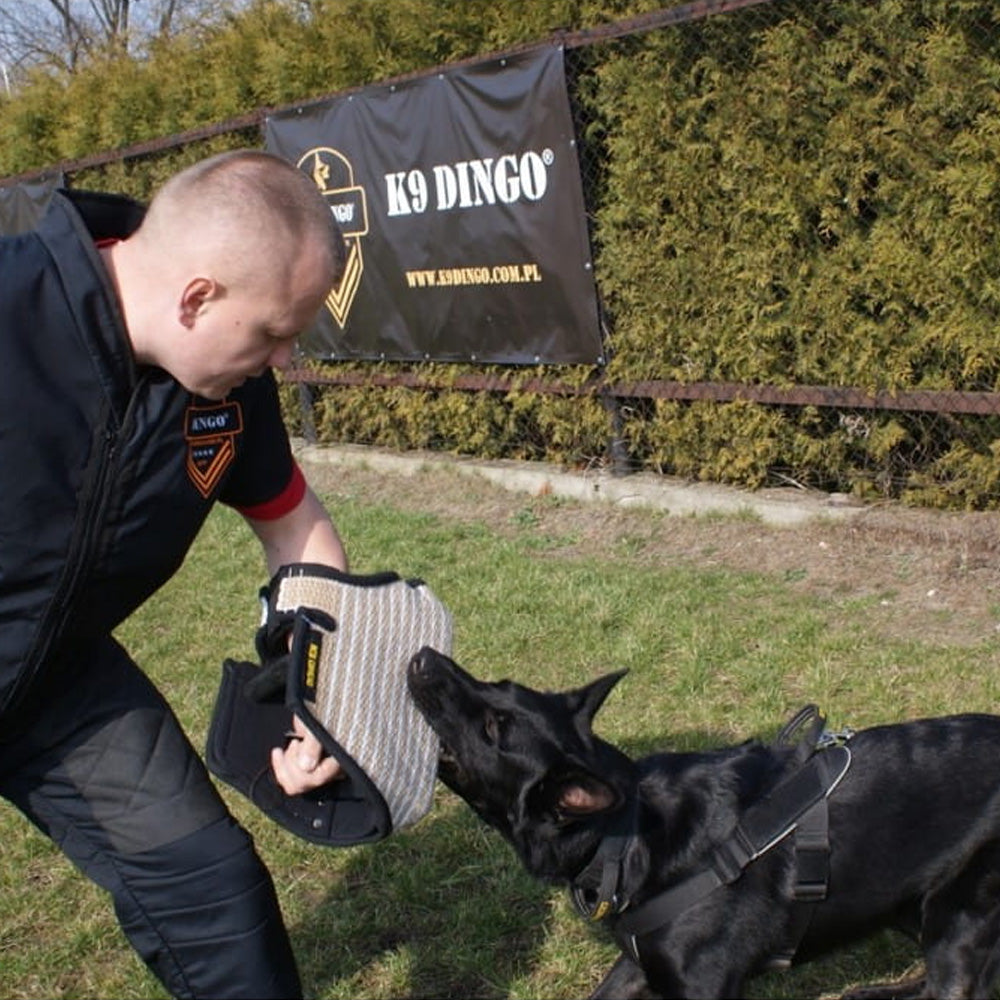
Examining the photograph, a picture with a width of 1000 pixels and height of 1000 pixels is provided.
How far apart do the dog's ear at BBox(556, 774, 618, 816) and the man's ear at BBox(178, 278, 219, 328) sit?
4.67 feet

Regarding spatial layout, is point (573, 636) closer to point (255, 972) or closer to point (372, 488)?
point (255, 972)

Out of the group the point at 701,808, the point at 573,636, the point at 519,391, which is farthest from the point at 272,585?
the point at 519,391

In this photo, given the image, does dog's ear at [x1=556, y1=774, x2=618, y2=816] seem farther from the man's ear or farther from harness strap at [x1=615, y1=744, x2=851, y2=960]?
the man's ear

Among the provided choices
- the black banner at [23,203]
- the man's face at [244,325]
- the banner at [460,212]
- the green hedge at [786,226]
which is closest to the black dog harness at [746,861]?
the man's face at [244,325]

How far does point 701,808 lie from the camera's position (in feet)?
10.4

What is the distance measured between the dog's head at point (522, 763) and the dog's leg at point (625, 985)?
330mm

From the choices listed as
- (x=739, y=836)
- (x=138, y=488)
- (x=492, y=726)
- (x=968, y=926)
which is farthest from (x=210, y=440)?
(x=968, y=926)

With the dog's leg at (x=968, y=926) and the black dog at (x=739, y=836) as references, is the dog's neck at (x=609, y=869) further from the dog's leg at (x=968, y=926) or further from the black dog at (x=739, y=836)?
the dog's leg at (x=968, y=926)

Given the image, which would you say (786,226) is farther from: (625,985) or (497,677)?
(625,985)

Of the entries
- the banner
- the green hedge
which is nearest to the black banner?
the banner

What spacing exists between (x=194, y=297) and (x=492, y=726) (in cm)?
140

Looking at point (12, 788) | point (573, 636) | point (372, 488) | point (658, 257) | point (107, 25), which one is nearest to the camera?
point (12, 788)

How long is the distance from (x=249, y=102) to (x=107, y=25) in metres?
29.6

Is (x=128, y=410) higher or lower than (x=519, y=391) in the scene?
higher
